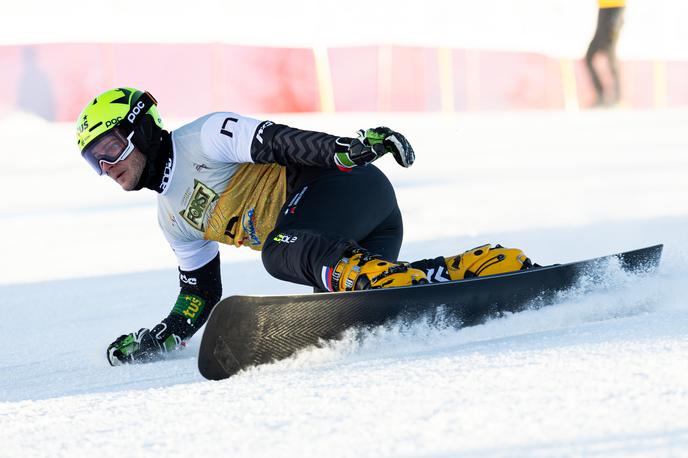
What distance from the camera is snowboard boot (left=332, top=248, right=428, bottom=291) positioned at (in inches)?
111

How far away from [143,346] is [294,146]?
1.02 meters

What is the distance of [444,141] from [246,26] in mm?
2983

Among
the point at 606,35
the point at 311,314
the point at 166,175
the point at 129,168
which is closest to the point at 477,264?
the point at 311,314

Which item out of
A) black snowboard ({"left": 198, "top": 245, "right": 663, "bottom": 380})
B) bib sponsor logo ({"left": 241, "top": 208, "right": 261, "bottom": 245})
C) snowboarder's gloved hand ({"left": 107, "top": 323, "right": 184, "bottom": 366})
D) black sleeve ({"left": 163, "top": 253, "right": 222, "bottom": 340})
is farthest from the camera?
black sleeve ({"left": 163, "top": 253, "right": 222, "bottom": 340})

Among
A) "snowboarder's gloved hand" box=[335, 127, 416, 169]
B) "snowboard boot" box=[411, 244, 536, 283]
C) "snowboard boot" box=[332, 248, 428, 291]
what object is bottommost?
"snowboard boot" box=[411, 244, 536, 283]

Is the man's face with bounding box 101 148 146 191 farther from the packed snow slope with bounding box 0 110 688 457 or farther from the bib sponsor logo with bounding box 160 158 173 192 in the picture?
the packed snow slope with bounding box 0 110 688 457

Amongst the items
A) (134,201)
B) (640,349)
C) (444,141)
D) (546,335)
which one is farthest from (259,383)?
(444,141)

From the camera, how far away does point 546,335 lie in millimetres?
2576

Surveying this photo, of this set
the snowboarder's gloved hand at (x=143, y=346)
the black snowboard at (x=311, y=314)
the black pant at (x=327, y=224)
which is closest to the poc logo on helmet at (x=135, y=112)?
the black pant at (x=327, y=224)

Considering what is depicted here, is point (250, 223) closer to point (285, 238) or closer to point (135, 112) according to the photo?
point (285, 238)

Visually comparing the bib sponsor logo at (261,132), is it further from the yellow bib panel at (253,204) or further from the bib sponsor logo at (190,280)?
the bib sponsor logo at (190,280)

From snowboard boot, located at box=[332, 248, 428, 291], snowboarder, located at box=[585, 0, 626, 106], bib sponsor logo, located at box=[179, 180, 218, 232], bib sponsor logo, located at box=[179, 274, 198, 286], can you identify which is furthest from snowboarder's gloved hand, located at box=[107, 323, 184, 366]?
snowboarder, located at box=[585, 0, 626, 106]

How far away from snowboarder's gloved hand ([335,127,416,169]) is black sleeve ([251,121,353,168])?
3 cm

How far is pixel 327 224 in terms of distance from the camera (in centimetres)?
310
